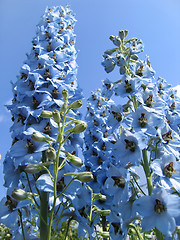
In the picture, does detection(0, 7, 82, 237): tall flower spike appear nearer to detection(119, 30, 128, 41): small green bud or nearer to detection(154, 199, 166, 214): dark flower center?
detection(119, 30, 128, 41): small green bud

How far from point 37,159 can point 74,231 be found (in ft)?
9.70

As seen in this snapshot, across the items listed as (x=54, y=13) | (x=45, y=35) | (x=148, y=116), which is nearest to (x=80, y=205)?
(x=148, y=116)

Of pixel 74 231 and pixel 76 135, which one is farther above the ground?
pixel 76 135

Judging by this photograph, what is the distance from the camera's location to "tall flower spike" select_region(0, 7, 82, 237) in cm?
248

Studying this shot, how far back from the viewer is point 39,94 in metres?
2.91

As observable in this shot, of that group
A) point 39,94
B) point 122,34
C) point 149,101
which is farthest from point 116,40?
point 39,94

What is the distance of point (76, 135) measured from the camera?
2.98 m

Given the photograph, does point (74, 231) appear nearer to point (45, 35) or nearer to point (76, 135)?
point (76, 135)

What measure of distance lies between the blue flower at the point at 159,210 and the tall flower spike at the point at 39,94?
962 mm

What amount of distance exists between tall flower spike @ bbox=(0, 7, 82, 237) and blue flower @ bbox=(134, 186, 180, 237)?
3.16 feet

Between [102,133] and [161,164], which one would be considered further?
[102,133]

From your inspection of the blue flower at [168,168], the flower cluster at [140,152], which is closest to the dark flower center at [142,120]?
the flower cluster at [140,152]

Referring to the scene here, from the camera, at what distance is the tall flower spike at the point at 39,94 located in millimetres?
2484

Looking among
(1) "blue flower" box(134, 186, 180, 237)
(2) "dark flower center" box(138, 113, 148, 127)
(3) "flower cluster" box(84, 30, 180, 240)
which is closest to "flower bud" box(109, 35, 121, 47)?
(3) "flower cluster" box(84, 30, 180, 240)
